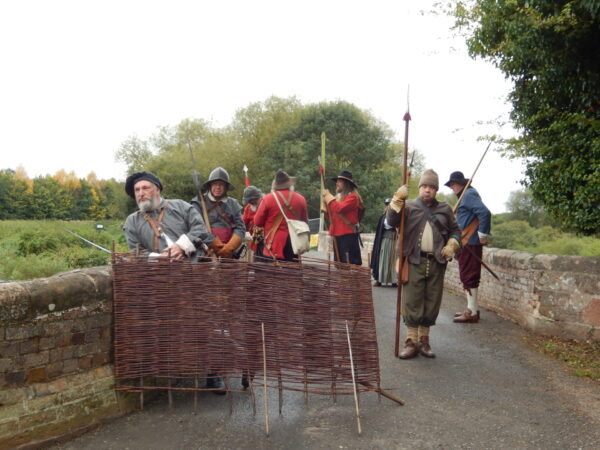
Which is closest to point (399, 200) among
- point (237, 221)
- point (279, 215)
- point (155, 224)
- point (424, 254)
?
point (424, 254)

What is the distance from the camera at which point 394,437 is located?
3.69 m

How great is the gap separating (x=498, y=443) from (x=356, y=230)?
5.31 metres

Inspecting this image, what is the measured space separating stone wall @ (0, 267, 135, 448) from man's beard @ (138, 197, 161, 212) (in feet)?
2.27

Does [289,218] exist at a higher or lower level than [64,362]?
higher

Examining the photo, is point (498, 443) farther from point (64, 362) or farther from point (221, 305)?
point (64, 362)

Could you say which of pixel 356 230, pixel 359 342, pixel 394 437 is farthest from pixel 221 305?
pixel 356 230

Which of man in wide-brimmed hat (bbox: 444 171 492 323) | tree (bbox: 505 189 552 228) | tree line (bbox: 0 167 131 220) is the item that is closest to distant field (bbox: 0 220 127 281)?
man in wide-brimmed hat (bbox: 444 171 492 323)

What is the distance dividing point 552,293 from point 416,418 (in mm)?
3624

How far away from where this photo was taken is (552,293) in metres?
6.66

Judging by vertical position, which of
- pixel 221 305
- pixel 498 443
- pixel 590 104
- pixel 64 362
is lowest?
pixel 498 443

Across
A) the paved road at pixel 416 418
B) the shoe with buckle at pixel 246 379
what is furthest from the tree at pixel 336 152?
the shoe with buckle at pixel 246 379

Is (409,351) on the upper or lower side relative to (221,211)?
lower

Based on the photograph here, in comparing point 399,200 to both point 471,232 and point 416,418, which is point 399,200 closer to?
point 416,418

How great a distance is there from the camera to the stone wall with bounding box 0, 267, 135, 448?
3.36 m
